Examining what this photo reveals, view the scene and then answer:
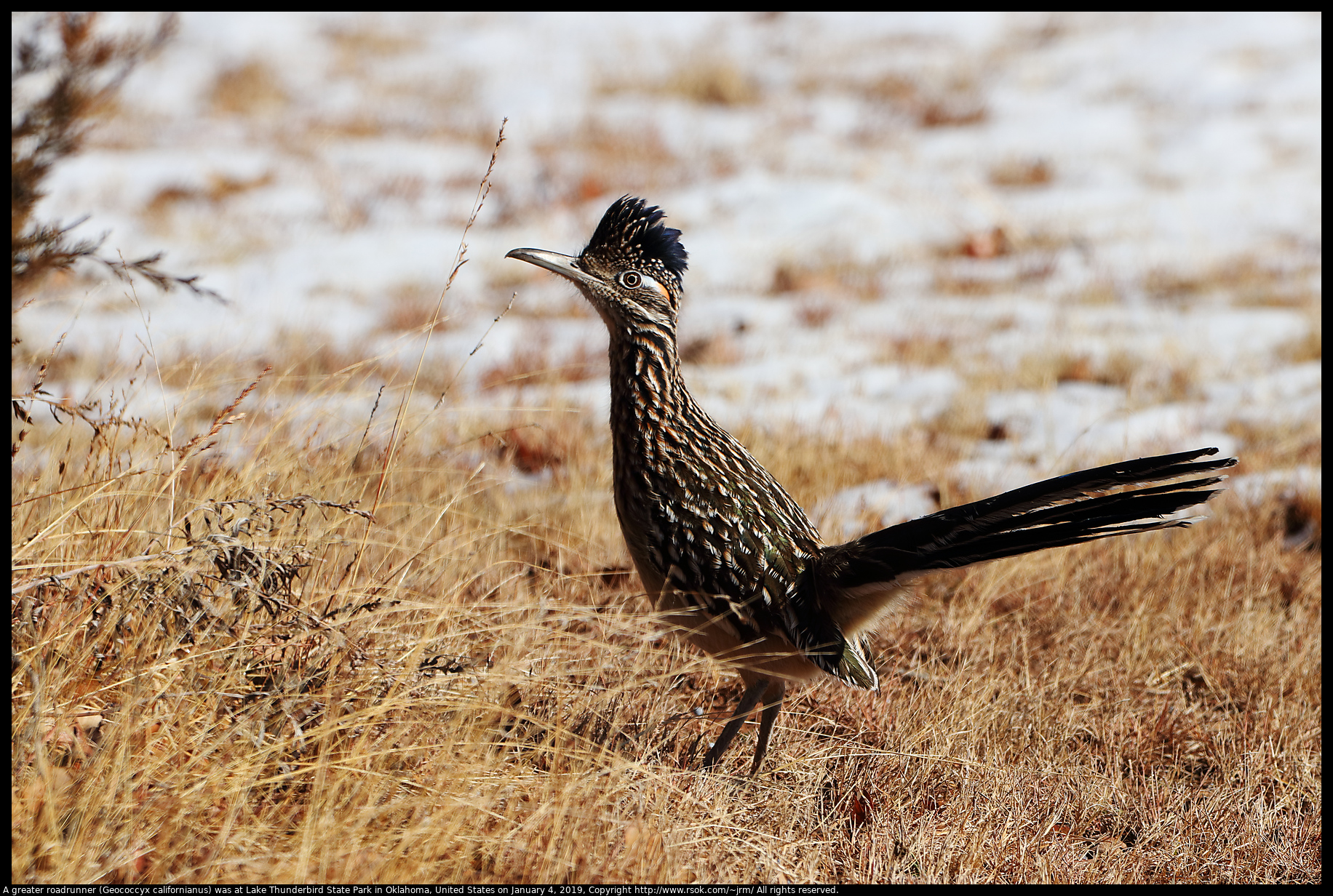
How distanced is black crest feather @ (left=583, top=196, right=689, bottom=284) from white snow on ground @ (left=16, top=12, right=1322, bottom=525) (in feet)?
2.76

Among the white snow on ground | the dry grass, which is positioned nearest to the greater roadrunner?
the dry grass

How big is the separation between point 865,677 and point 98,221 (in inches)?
396

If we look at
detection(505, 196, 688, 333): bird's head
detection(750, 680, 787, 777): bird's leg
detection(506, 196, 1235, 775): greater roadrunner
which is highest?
detection(505, 196, 688, 333): bird's head

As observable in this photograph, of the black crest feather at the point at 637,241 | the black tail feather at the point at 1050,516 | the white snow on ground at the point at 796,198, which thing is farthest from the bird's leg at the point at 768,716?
the white snow on ground at the point at 796,198

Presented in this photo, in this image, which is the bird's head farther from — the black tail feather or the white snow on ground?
the black tail feather

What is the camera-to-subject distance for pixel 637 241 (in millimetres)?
3324

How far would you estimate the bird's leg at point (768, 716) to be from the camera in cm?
307

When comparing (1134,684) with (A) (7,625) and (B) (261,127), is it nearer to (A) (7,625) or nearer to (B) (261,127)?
(A) (7,625)

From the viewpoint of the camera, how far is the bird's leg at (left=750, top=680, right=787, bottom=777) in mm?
3066

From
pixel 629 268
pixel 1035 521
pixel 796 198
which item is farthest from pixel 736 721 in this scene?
pixel 796 198

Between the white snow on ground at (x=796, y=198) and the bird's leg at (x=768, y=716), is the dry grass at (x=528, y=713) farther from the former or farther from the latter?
the white snow on ground at (x=796, y=198)

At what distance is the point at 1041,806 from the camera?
3045 mm

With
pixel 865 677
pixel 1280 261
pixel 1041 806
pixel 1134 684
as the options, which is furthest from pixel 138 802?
pixel 1280 261

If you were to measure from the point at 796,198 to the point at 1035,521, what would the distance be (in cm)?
1008
